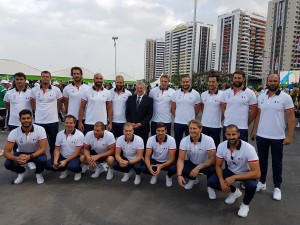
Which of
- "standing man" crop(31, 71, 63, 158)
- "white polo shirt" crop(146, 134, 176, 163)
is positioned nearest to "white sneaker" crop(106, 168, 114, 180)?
"white polo shirt" crop(146, 134, 176, 163)

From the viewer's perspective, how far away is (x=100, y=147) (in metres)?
4.86

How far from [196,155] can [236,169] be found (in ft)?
2.26

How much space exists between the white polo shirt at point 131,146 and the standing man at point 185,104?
897mm

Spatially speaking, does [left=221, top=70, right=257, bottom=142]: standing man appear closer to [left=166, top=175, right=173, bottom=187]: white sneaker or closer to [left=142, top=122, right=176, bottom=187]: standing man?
[left=142, top=122, right=176, bottom=187]: standing man

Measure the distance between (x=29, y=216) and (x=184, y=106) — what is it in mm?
3067

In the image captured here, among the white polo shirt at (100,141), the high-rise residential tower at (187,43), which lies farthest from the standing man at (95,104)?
the high-rise residential tower at (187,43)

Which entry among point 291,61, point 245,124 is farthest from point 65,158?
point 291,61

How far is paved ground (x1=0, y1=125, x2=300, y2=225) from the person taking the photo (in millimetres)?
3326

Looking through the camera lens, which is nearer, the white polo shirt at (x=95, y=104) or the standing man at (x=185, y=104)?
the standing man at (x=185, y=104)

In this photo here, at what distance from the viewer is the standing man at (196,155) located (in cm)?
407

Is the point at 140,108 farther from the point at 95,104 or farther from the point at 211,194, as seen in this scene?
the point at 211,194

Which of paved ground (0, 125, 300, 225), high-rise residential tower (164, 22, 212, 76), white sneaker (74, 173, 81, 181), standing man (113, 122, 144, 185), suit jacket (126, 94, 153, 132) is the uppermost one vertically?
high-rise residential tower (164, 22, 212, 76)

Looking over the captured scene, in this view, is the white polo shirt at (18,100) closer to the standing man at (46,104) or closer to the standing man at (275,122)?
the standing man at (46,104)

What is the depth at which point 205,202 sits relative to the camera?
3.88m
